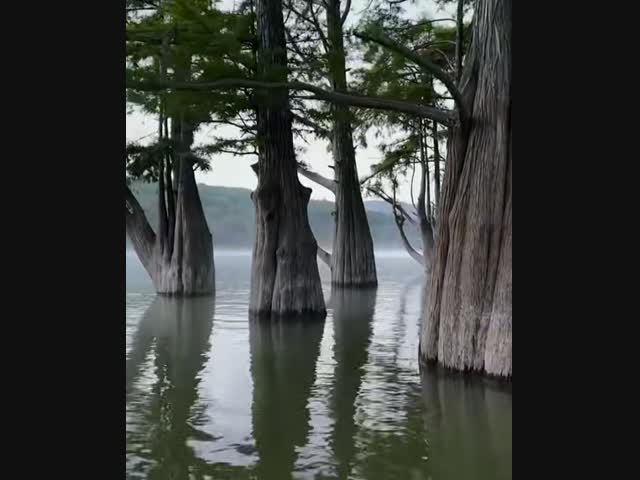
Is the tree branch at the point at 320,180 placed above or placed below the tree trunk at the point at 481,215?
above

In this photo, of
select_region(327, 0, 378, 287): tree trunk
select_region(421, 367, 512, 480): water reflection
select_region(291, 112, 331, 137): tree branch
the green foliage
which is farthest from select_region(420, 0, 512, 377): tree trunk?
select_region(327, 0, 378, 287): tree trunk

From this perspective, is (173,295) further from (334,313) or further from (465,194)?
(465,194)

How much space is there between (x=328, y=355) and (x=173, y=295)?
27.9ft

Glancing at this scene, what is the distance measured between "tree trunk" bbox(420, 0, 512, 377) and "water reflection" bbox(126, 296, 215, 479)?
107 inches

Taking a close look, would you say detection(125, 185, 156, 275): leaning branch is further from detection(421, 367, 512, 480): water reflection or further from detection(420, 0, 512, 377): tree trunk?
detection(420, 0, 512, 377): tree trunk

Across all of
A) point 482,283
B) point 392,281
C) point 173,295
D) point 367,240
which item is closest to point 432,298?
point 482,283

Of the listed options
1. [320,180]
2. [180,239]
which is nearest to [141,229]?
[180,239]

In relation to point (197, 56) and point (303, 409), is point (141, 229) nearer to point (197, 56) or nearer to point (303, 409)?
point (197, 56)

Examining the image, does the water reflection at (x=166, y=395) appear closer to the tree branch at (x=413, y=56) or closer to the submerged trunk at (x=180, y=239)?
the submerged trunk at (x=180, y=239)

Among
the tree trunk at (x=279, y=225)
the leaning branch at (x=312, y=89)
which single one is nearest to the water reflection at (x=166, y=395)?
the tree trunk at (x=279, y=225)

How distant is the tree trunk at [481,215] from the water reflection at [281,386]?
1670 millimetres

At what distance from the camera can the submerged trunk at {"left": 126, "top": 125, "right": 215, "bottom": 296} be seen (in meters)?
17.1

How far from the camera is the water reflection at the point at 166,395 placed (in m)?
5.15

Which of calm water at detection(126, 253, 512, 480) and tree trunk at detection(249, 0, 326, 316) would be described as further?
tree trunk at detection(249, 0, 326, 316)
